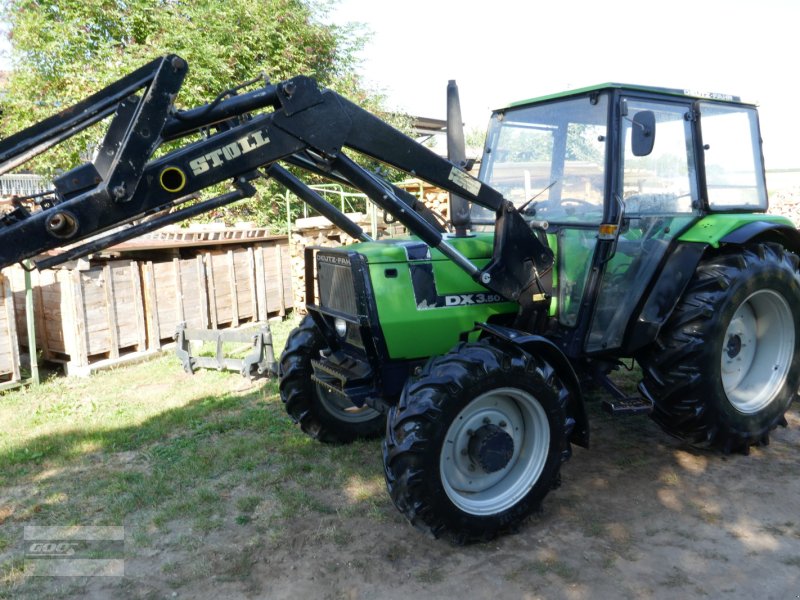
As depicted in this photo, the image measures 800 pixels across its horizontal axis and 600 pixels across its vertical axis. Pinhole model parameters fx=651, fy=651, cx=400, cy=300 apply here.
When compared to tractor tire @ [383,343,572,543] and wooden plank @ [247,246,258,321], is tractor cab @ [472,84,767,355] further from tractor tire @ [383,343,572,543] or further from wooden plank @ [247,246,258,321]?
wooden plank @ [247,246,258,321]

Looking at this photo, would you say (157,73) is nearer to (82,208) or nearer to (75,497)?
(82,208)

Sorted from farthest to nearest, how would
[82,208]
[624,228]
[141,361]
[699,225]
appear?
[141,361] → [699,225] → [624,228] → [82,208]

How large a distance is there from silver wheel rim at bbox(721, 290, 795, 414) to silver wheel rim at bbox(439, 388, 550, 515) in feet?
5.67

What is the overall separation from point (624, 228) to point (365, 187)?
171 cm

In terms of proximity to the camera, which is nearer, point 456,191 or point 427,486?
point 427,486

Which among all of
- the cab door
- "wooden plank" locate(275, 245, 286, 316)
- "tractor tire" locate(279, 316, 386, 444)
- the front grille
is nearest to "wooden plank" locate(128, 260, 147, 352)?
"wooden plank" locate(275, 245, 286, 316)

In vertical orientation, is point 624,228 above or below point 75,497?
above

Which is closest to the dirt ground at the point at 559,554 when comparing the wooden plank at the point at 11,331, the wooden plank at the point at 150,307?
the wooden plank at the point at 11,331

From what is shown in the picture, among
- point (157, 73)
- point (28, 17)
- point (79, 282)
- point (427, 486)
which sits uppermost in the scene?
point (28, 17)

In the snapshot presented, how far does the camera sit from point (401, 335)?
3.77 meters

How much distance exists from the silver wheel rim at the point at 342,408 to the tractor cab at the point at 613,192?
1629mm

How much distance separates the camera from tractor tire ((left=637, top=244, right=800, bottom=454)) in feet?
13.3

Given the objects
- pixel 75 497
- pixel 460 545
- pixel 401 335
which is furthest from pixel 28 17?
pixel 460 545

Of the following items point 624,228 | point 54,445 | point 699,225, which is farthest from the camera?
point 54,445
